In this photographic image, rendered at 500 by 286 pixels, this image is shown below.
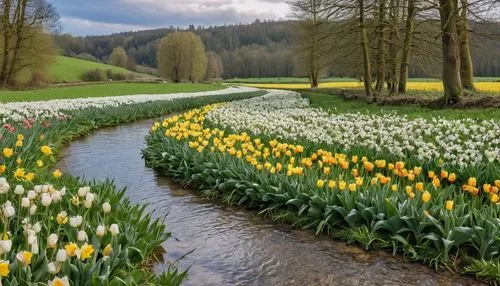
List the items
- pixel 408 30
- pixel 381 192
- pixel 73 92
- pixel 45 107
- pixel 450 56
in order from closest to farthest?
pixel 381 192 → pixel 450 56 → pixel 45 107 → pixel 408 30 → pixel 73 92

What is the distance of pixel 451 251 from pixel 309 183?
1.86 meters

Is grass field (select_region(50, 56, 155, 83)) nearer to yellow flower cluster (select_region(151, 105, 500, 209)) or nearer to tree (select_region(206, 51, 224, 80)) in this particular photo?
tree (select_region(206, 51, 224, 80))

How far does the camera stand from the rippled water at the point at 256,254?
13.5 feet

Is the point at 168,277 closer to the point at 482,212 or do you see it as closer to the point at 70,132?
the point at 482,212

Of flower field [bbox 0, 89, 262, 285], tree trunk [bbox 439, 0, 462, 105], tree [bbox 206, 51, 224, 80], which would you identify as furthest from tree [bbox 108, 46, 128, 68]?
flower field [bbox 0, 89, 262, 285]

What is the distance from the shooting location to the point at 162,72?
88.8 m

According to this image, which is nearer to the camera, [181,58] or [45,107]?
[45,107]

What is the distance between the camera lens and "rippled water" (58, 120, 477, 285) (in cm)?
411

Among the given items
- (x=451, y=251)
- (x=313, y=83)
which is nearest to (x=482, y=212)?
(x=451, y=251)

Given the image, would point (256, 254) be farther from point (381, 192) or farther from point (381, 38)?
point (381, 38)

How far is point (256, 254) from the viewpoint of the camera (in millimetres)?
4742

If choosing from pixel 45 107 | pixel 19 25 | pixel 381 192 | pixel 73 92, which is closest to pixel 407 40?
pixel 45 107

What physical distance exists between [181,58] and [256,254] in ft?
278

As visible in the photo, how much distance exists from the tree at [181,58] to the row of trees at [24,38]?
128 ft
